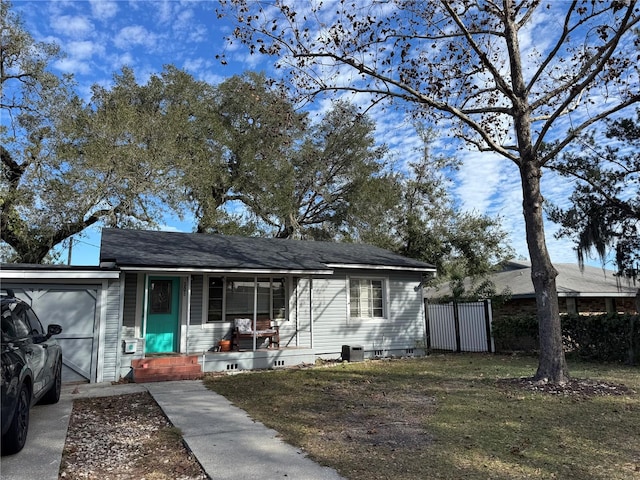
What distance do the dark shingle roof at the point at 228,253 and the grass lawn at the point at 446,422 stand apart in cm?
281

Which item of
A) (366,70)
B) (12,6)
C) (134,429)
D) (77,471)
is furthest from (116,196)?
(77,471)

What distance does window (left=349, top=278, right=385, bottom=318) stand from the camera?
45.4ft

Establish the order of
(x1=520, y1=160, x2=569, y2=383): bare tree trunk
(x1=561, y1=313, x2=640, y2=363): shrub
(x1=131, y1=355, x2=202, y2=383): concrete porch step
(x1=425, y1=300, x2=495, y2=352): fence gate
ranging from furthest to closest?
(x1=425, y1=300, x2=495, y2=352): fence gate < (x1=561, y1=313, x2=640, y2=363): shrub < (x1=131, y1=355, x2=202, y2=383): concrete porch step < (x1=520, y1=160, x2=569, y2=383): bare tree trunk

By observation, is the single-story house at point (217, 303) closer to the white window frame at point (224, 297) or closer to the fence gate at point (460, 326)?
the white window frame at point (224, 297)

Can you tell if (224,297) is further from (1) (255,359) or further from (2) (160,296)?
(1) (255,359)

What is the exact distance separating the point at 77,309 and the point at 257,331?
168 inches

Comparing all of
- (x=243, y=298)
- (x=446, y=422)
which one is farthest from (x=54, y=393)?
(x=446, y=422)

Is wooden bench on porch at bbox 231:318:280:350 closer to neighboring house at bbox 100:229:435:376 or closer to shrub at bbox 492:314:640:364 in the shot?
neighboring house at bbox 100:229:435:376

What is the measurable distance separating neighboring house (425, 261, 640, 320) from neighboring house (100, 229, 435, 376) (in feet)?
19.0

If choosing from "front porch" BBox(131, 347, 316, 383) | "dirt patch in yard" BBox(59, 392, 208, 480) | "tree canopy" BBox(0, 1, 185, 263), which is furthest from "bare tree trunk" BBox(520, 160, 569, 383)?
"tree canopy" BBox(0, 1, 185, 263)

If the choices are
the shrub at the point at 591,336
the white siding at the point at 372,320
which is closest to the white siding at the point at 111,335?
the white siding at the point at 372,320

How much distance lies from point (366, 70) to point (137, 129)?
11.4 m

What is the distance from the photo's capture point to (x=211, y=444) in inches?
196

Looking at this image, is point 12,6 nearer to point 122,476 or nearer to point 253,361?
point 253,361
